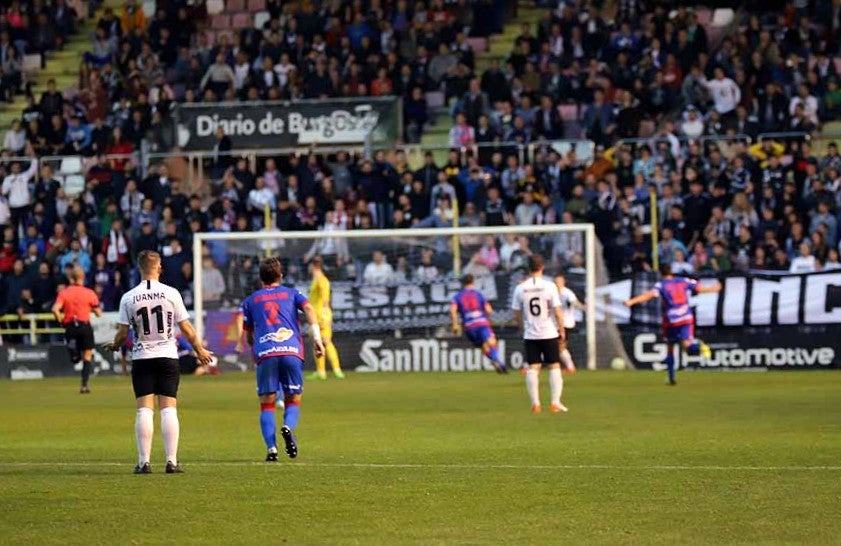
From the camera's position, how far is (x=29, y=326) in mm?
37938

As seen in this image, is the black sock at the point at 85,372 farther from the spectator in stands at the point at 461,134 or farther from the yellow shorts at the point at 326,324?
the spectator in stands at the point at 461,134

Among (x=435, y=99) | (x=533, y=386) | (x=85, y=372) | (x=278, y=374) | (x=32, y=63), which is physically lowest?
(x=85, y=372)

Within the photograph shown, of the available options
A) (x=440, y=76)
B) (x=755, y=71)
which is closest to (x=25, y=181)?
(x=440, y=76)

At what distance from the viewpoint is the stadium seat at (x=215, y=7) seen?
145 ft

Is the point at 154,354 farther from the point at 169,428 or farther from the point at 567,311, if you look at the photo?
the point at 567,311

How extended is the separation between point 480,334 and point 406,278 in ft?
11.0

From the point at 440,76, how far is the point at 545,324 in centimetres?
1756

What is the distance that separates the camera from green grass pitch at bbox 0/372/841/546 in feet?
37.3

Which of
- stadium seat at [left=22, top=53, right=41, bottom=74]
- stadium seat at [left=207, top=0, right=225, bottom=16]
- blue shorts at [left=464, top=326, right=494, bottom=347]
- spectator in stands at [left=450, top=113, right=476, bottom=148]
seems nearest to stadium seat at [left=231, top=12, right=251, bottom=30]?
stadium seat at [left=207, top=0, right=225, bottom=16]

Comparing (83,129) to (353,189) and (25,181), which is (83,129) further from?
(353,189)

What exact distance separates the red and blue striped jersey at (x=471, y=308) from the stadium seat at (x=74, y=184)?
11163 mm

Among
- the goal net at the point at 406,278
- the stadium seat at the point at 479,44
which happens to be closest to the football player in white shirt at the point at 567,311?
the goal net at the point at 406,278

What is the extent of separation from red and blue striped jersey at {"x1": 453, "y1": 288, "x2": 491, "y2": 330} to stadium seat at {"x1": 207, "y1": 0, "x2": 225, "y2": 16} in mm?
14731

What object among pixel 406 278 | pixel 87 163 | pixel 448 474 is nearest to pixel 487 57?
pixel 406 278
